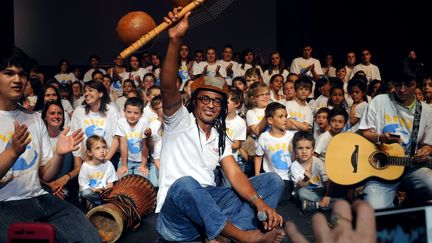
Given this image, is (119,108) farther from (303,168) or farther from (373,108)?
(373,108)

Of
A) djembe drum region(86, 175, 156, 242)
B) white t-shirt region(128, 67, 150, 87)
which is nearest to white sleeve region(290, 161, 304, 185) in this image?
djembe drum region(86, 175, 156, 242)

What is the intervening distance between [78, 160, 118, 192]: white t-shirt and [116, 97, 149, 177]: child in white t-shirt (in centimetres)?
63

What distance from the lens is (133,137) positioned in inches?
278

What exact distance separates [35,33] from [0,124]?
939cm

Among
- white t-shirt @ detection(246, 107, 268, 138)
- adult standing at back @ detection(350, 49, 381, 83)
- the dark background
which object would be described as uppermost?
the dark background

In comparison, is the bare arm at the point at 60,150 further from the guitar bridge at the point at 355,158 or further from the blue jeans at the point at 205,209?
the guitar bridge at the point at 355,158

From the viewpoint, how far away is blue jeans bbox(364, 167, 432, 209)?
4695mm

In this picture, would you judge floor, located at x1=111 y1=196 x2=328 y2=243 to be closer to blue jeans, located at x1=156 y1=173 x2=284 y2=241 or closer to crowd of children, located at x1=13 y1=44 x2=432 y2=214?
crowd of children, located at x1=13 y1=44 x2=432 y2=214

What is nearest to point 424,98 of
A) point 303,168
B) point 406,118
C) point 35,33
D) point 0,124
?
point 303,168

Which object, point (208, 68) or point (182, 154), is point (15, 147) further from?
point (208, 68)

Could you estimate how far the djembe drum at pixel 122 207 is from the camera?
4.93 metres

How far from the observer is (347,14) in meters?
12.4

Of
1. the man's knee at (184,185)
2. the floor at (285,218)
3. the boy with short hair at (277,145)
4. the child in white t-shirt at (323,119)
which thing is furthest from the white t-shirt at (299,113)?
the man's knee at (184,185)

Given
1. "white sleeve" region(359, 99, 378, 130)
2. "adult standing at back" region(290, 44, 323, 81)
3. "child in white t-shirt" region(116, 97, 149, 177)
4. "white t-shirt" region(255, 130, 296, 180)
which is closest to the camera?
"white sleeve" region(359, 99, 378, 130)
